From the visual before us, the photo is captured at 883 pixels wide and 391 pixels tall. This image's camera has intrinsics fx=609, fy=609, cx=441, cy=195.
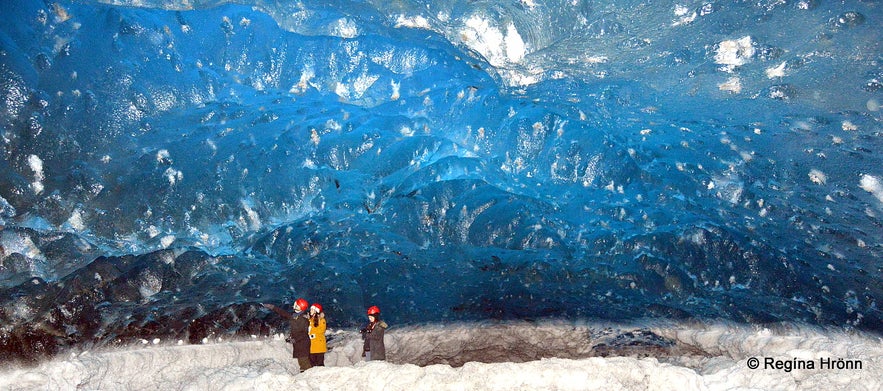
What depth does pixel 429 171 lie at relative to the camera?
764 centimetres

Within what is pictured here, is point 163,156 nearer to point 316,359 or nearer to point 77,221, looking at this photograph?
point 77,221

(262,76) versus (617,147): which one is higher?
(262,76)

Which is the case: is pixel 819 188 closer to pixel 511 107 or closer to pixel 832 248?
pixel 832 248

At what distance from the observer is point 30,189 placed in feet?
22.1

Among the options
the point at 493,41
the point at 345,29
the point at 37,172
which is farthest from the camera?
the point at 493,41

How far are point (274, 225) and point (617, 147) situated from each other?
14.3 feet

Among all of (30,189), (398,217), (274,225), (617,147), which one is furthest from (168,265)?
(617,147)

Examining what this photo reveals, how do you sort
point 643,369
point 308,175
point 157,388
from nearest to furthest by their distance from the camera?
point 643,369 → point 157,388 → point 308,175

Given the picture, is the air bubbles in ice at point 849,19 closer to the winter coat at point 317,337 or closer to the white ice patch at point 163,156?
the winter coat at point 317,337

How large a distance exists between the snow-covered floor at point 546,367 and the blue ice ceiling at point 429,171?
0.31 meters

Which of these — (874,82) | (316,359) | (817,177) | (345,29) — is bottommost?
(316,359)

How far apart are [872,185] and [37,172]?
948cm

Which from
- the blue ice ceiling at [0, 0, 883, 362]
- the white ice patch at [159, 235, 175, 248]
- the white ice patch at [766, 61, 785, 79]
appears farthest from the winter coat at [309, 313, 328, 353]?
the white ice patch at [766, 61, 785, 79]

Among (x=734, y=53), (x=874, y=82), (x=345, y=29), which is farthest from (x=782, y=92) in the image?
(x=345, y=29)
